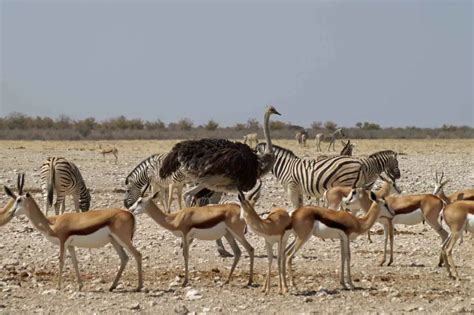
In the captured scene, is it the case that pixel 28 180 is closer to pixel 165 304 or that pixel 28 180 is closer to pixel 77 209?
pixel 77 209

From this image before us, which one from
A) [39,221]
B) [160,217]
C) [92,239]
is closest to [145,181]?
[160,217]

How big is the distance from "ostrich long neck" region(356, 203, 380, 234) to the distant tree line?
2075 inches

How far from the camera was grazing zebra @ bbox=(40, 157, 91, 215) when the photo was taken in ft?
59.3

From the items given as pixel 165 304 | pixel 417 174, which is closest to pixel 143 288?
pixel 165 304

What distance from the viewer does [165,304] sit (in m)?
10.0

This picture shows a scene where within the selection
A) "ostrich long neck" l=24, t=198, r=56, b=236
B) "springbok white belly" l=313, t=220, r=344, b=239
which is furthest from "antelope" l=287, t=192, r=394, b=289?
"ostrich long neck" l=24, t=198, r=56, b=236

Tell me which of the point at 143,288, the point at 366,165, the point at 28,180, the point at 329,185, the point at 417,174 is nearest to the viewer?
the point at 143,288

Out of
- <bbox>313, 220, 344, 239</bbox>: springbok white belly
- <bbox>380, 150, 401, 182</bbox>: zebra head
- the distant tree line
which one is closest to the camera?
<bbox>313, 220, 344, 239</bbox>: springbok white belly

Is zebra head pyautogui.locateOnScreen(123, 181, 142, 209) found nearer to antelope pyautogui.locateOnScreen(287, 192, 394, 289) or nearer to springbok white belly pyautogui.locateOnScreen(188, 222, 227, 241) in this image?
springbok white belly pyautogui.locateOnScreen(188, 222, 227, 241)

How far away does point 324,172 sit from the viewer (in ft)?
54.4

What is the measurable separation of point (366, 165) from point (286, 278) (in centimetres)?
646

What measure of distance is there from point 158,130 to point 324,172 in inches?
2454

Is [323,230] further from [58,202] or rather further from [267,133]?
[58,202]

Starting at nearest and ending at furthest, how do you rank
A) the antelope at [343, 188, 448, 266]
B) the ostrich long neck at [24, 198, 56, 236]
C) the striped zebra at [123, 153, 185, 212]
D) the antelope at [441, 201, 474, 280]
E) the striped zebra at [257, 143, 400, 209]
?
the ostrich long neck at [24, 198, 56, 236], the antelope at [441, 201, 474, 280], the antelope at [343, 188, 448, 266], the striped zebra at [257, 143, 400, 209], the striped zebra at [123, 153, 185, 212]
